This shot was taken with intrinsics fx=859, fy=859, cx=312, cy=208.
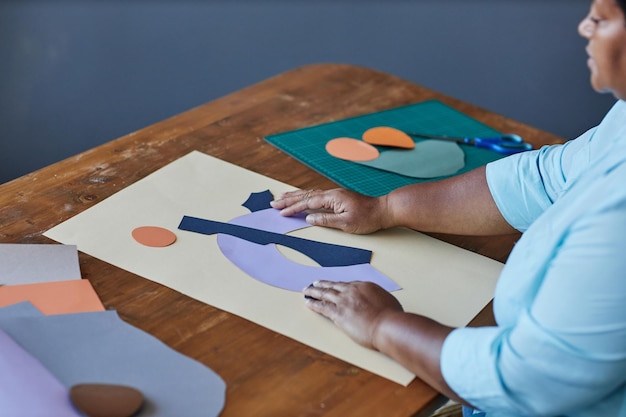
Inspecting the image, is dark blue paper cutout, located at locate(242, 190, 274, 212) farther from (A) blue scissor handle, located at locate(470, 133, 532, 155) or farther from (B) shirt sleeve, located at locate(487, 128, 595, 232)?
(A) blue scissor handle, located at locate(470, 133, 532, 155)

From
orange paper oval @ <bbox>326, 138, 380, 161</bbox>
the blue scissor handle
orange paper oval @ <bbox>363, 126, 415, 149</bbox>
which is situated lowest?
orange paper oval @ <bbox>326, 138, 380, 161</bbox>

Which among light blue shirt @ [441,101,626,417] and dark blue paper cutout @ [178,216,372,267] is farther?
dark blue paper cutout @ [178,216,372,267]

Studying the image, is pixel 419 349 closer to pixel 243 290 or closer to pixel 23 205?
pixel 243 290

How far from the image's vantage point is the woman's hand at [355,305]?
1.06 meters

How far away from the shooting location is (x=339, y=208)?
1327 mm

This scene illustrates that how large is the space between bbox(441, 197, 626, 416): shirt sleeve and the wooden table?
0.10 m

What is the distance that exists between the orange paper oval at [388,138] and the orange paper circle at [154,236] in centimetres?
50

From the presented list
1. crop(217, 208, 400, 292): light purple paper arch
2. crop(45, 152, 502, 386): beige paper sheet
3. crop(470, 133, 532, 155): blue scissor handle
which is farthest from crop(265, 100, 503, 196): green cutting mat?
crop(217, 208, 400, 292): light purple paper arch

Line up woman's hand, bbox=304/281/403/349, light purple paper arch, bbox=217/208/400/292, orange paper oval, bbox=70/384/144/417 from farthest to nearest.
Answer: light purple paper arch, bbox=217/208/400/292 → woman's hand, bbox=304/281/403/349 → orange paper oval, bbox=70/384/144/417

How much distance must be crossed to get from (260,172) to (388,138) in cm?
29

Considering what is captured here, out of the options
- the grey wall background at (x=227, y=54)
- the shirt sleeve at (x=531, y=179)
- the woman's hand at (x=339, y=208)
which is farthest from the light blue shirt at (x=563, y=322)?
the grey wall background at (x=227, y=54)

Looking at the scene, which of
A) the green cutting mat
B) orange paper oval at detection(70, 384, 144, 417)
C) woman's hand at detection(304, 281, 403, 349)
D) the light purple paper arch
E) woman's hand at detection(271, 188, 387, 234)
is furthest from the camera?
the green cutting mat

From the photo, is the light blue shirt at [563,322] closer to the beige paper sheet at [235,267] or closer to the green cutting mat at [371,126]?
the beige paper sheet at [235,267]

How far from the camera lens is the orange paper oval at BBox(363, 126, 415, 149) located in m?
1.59
